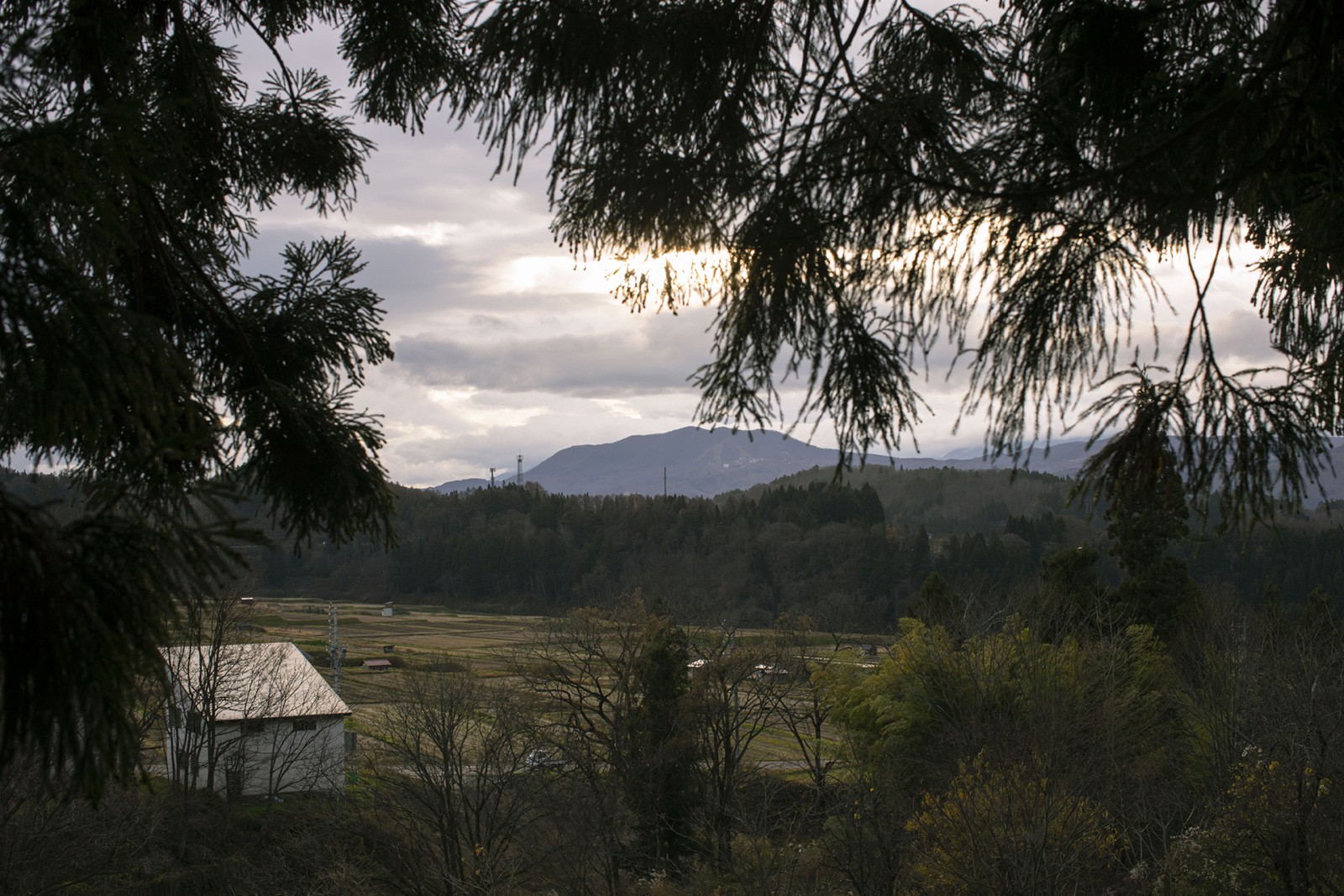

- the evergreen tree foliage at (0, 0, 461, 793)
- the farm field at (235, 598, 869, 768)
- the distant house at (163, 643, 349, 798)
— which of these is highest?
the evergreen tree foliage at (0, 0, 461, 793)

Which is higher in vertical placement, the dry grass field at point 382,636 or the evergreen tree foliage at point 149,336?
the evergreen tree foliage at point 149,336

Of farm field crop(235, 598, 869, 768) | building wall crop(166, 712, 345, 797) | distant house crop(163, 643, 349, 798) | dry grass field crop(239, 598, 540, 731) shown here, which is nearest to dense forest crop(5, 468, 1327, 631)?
dry grass field crop(239, 598, 540, 731)

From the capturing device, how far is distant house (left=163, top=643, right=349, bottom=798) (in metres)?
22.8

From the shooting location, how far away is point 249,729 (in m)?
23.9

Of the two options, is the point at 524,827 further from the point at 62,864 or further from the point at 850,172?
the point at 850,172

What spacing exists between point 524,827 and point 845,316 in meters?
18.3

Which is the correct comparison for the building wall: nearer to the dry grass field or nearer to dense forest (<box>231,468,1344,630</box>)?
the dry grass field

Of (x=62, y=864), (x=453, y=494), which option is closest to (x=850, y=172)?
(x=62, y=864)


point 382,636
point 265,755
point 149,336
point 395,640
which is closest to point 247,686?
point 265,755

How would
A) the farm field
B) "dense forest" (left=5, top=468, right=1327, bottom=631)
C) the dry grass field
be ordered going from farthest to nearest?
"dense forest" (left=5, top=468, right=1327, bottom=631) → the dry grass field → the farm field

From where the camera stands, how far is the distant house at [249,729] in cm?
2280

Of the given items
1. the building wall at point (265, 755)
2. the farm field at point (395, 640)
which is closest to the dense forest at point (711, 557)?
the farm field at point (395, 640)

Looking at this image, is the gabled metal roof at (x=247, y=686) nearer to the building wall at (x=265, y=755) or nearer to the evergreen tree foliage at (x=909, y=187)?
the building wall at (x=265, y=755)

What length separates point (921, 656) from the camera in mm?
21453
